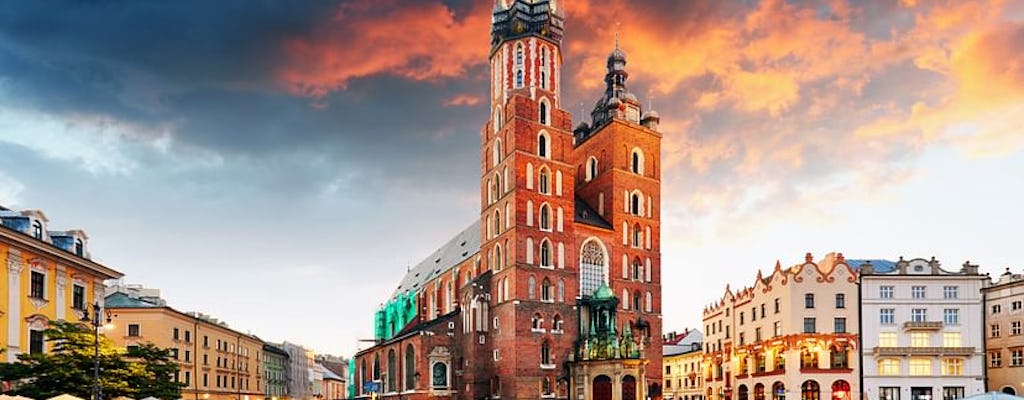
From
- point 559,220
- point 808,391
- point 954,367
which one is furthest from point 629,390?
point 954,367

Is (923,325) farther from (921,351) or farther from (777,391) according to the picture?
(777,391)

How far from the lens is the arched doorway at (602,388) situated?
6806 cm

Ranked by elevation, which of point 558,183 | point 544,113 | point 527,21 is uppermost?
point 527,21

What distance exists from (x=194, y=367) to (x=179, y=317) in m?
6.02

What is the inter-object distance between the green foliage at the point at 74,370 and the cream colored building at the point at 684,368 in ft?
253

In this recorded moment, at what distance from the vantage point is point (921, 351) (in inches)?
2854

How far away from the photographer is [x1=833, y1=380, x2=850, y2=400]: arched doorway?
240ft

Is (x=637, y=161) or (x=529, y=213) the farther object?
(x=637, y=161)

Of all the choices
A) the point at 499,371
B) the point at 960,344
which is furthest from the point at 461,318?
the point at 960,344

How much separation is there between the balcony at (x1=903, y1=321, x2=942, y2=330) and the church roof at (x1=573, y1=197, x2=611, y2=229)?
28040mm

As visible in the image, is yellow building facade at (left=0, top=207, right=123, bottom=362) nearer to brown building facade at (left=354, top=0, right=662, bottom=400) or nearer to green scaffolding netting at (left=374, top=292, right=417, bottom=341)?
brown building facade at (left=354, top=0, right=662, bottom=400)

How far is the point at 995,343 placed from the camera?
234 feet

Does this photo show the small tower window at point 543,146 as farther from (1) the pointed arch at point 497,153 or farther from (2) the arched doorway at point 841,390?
(2) the arched doorway at point 841,390

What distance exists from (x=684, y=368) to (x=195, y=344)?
62.4 metres
